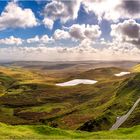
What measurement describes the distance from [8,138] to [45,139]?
5357mm

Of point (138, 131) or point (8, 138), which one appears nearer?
point (8, 138)

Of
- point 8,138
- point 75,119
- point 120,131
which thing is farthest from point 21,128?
point 75,119

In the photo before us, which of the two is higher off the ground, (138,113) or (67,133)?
(67,133)

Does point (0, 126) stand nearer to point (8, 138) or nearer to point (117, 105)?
point (8, 138)

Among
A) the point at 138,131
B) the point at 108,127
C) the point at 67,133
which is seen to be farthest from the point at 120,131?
the point at 108,127

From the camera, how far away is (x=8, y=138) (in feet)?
159

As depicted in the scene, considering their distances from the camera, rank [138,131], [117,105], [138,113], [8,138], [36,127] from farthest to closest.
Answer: [117,105] → [138,113] → [36,127] → [138,131] → [8,138]

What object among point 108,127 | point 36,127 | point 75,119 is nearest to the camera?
point 36,127

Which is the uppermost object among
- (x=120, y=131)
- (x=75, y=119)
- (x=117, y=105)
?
(x=120, y=131)

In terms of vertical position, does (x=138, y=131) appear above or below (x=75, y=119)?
above

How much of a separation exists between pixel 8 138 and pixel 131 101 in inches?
5392

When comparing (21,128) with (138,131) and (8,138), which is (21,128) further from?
(138,131)

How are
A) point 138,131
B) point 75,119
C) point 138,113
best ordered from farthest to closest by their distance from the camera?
point 75,119 → point 138,113 → point 138,131

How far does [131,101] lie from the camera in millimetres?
178625
